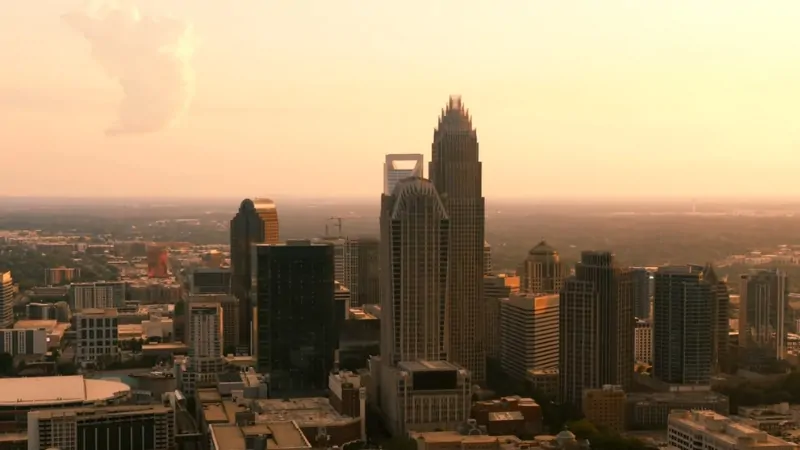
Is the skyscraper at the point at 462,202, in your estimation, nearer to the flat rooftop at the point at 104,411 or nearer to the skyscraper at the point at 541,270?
the skyscraper at the point at 541,270

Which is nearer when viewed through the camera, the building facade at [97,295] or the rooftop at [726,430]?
the rooftop at [726,430]

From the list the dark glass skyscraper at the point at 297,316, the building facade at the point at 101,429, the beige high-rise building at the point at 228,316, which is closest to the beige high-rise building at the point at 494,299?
the dark glass skyscraper at the point at 297,316

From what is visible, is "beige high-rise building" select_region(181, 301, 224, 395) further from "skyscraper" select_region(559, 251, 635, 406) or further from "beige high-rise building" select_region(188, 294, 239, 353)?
"skyscraper" select_region(559, 251, 635, 406)

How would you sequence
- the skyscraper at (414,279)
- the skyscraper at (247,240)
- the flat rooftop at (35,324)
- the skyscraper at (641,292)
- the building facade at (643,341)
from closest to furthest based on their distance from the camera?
the skyscraper at (414,279) → the building facade at (643,341) → the skyscraper at (641,292) → the skyscraper at (247,240) → the flat rooftop at (35,324)

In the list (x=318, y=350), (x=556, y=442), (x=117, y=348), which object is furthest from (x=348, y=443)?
(x=117, y=348)

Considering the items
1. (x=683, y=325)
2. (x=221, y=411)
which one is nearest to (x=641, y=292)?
(x=683, y=325)

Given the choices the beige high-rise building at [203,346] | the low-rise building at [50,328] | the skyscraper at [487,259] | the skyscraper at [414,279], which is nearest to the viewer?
the skyscraper at [414,279]

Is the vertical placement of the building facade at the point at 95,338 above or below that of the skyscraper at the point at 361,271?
below

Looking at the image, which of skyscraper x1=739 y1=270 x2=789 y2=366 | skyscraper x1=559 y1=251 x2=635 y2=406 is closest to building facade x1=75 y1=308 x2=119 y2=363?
skyscraper x1=559 y1=251 x2=635 y2=406
